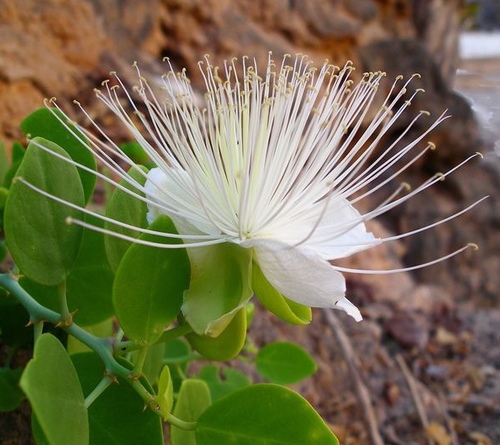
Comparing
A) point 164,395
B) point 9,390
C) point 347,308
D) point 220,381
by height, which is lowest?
point 220,381

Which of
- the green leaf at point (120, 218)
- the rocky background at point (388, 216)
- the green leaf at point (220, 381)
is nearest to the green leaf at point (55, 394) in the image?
the green leaf at point (120, 218)

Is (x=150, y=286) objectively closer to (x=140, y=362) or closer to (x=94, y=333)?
(x=140, y=362)

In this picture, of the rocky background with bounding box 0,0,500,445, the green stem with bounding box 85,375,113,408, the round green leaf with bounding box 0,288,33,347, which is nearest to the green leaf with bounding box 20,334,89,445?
the green stem with bounding box 85,375,113,408

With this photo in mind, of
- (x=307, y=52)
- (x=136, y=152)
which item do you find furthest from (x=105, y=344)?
(x=307, y=52)

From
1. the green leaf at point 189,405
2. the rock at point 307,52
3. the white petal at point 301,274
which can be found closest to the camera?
the white petal at point 301,274

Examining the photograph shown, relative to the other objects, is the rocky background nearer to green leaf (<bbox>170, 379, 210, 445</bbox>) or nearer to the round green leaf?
the round green leaf

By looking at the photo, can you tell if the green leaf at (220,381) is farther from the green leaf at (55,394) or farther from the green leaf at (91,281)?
the green leaf at (55,394)

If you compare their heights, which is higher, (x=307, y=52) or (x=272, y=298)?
(x=272, y=298)
